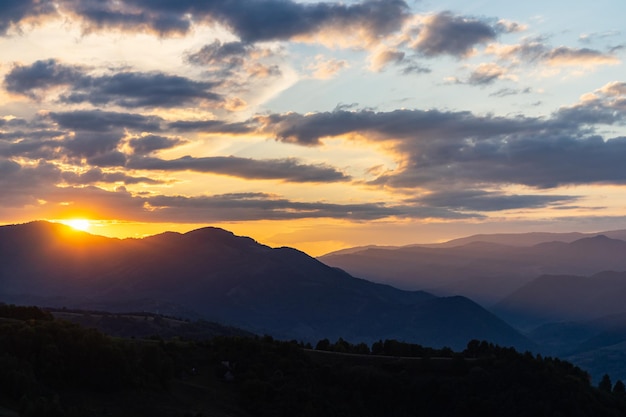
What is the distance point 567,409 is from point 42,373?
56.5m

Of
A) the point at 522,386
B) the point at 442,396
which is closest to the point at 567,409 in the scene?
the point at 522,386

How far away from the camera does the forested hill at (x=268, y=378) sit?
6619 centimetres

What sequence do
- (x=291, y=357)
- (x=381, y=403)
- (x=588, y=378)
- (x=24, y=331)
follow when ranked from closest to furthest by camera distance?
(x=24, y=331), (x=381, y=403), (x=291, y=357), (x=588, y=378)

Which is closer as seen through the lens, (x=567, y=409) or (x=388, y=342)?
(x=567, y=409)

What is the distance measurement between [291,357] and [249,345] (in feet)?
19.6

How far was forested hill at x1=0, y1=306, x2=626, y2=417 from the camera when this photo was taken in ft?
217

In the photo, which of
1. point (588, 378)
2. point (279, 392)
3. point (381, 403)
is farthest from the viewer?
point (588, 378)

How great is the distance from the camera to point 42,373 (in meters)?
65.2

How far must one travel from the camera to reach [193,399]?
72.9m

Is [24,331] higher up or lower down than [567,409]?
higher up

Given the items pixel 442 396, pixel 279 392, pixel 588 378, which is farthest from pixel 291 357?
pixel 588 378

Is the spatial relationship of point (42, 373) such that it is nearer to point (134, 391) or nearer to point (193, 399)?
point (134, 391)

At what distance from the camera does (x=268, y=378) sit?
84.2 meters

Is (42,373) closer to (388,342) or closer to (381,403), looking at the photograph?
(381,403)
